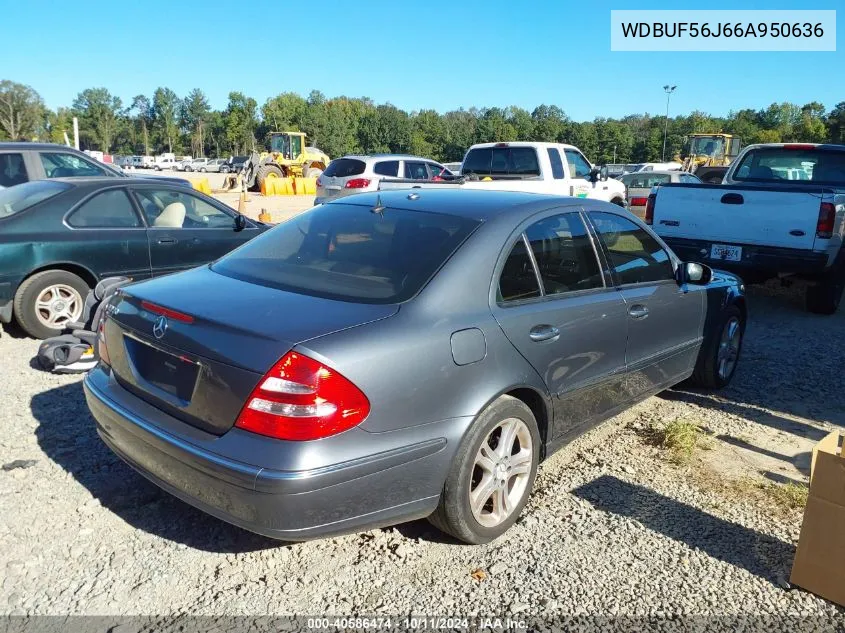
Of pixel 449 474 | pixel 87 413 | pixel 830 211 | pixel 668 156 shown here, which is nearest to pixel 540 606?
pixel 449 474

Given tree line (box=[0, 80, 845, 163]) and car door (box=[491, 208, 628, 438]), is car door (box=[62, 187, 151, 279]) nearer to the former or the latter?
car door (box=[491, 208, 628, 438])

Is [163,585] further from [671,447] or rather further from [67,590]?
[671,447]

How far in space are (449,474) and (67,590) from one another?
1602 millimetres

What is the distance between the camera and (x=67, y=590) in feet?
9.12

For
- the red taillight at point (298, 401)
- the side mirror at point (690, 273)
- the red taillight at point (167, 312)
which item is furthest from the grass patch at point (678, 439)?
the red taillight at point (167, 312)

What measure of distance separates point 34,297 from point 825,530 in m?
6.05

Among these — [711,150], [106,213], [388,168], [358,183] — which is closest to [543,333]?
[106,213]

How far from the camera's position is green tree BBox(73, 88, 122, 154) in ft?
368

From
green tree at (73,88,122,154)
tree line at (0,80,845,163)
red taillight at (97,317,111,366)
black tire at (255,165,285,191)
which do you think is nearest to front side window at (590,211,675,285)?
red taillight at (97,317,111,366)

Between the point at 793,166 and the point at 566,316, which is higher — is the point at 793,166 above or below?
above

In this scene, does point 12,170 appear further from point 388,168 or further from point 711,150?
point 711,150

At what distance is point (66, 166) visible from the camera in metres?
9.80

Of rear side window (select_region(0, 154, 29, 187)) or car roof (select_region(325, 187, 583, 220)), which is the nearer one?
car roof (select_region(325, 187, 583, 220))

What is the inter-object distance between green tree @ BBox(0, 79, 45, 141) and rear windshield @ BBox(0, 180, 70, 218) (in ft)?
277
